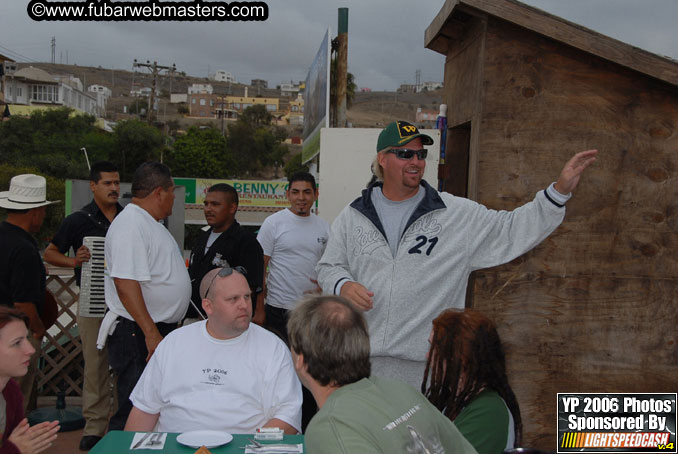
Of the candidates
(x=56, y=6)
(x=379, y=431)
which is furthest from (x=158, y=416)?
Result: (x=56, y=6)

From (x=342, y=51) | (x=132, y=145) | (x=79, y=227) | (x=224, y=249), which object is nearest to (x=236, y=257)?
(x=224, y=249)

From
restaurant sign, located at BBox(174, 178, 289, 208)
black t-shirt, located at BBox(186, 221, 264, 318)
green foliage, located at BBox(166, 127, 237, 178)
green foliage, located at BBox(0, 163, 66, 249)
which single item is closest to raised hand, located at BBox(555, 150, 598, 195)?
black t-shirt, located at BBox(186, 221, 264, 318)

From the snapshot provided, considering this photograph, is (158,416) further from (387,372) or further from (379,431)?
(379,431)

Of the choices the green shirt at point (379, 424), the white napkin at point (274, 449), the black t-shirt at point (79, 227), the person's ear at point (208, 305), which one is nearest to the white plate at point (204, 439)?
the white napkin at point (274, 449)

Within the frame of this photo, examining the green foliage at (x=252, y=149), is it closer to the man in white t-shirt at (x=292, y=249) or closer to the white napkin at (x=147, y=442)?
the man in white t-shirt at (x=292, y=249)

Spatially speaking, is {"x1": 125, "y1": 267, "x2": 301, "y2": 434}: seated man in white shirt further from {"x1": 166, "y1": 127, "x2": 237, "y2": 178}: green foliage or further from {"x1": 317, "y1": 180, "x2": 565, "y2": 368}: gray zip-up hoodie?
{"x1": 166, "y1": 127, "x2": 237, "y2": 178}: green foliage

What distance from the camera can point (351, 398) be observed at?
161cm

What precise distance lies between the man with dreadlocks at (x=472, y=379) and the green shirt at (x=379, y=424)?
1.38 feet

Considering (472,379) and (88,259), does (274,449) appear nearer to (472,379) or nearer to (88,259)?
(472,379)

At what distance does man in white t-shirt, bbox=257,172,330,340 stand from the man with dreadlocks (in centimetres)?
298

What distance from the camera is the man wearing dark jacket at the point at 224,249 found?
15.6 ft

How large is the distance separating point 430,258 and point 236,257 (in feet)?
7.27

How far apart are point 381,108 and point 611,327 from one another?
110 meters

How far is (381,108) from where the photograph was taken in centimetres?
11100
